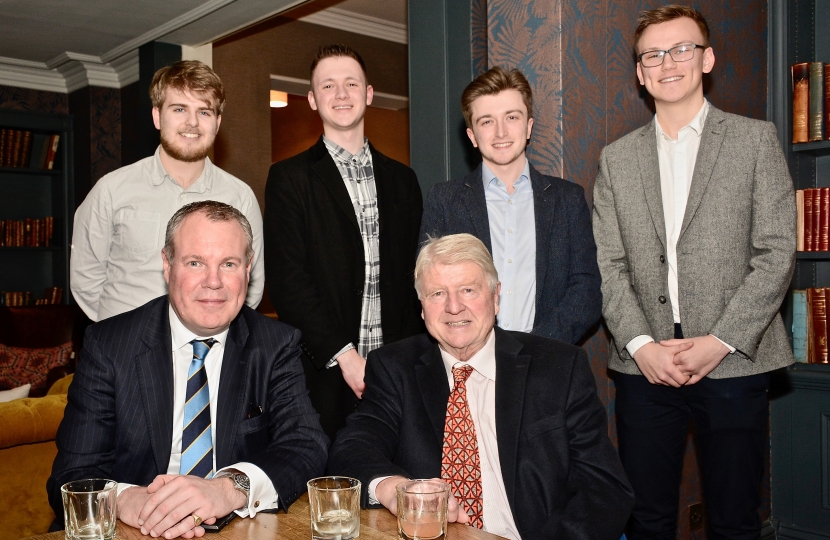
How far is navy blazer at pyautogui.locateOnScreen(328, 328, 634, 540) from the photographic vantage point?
1.60m

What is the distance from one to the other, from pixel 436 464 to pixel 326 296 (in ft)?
3.11

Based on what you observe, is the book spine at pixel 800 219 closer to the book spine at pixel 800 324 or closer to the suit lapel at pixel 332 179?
the book spine at pixel 800 324

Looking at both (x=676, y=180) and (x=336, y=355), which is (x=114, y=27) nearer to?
(x=336, y=355)

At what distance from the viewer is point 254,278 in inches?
109

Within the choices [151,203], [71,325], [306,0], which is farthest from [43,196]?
[151,203]

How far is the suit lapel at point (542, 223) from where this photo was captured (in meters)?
2.37

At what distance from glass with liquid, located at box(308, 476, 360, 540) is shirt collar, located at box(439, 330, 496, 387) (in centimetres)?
62

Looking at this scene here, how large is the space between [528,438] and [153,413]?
0.84 m

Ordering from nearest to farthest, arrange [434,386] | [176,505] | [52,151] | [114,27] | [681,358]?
[176,505], [434,386], [681,358], [114,27], [52,151]

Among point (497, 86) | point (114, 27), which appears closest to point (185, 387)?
point (497, 86)

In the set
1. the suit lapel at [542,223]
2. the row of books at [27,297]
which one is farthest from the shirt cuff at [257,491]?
the row of books at [27,297]

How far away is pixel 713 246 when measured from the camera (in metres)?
2.36

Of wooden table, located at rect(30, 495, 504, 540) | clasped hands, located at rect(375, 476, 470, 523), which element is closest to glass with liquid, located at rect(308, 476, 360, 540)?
wooden table, located at rect(30, 495, 504, 540)

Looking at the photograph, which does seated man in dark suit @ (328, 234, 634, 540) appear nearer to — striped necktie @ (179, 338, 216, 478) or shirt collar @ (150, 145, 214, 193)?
striped necktie @ (179, 338, 216, 478)
